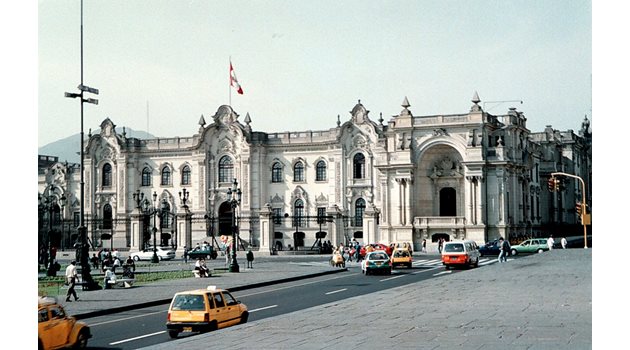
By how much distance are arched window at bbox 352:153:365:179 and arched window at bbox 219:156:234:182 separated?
10.6 m

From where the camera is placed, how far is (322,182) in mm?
66000

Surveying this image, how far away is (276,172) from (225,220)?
566cm

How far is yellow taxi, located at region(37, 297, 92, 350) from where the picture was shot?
13.1 m

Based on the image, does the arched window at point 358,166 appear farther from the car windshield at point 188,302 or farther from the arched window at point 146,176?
the car windshield at point 188,302

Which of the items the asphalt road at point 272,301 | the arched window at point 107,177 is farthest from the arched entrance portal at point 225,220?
the asphalt road at point 272,301

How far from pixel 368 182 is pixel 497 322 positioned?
159 ft

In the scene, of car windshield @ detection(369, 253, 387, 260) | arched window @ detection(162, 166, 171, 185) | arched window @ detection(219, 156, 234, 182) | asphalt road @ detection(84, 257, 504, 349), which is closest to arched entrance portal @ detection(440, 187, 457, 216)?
arched window @ detection(219, 156, 234, 182)

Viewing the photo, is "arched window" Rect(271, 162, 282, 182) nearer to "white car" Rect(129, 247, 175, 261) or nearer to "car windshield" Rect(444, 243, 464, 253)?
"white car" Rect(129, 247, 175, 261)

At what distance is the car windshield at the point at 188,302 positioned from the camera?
15.8m

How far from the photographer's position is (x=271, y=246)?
5906cm

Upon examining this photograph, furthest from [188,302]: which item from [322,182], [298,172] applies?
[298,172]

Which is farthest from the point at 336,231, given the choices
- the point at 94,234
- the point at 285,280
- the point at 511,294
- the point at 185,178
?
the point at 511,294
